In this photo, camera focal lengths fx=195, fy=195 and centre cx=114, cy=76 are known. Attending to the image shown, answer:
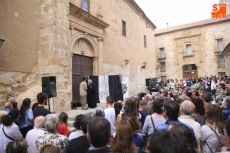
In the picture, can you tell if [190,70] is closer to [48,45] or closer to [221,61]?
[221,61]

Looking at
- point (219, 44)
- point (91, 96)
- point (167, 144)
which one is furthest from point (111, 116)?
point (219, 44)

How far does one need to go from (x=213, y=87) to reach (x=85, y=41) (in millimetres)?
8036

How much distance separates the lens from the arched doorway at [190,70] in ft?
91.1

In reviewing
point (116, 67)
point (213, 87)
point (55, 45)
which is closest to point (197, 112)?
point (55, 45)

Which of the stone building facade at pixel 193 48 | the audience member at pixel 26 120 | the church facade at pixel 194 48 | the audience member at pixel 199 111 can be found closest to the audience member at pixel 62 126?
the audience member at pixel 26 120

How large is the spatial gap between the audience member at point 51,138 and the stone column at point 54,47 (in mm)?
4875

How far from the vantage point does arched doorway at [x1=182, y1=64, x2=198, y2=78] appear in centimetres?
2778

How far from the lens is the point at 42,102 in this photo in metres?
4.24

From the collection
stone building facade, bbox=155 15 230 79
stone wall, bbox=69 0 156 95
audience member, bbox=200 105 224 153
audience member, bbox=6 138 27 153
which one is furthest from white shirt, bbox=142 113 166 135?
stone building facade, bbox=155 15 230 79

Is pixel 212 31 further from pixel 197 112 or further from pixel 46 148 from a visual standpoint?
pixel 46 148

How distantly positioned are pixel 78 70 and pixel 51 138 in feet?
25.1

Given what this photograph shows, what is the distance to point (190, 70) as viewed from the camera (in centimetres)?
2828

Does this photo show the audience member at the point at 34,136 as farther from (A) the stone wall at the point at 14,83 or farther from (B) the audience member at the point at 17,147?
(A) the stone wall at the point at 14,83

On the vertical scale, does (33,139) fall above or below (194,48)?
below
